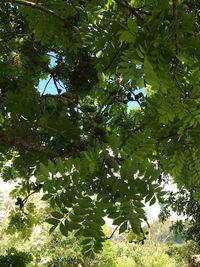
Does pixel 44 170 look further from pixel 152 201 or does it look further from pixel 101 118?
pixel 101 118

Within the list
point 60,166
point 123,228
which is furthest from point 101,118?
point 123,228

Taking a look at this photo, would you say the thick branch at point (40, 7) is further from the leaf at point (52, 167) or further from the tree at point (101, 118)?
the leaf at point (52, 167)

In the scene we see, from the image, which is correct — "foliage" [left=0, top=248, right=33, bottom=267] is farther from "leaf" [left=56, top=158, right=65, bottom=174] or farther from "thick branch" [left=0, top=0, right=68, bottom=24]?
"leaf" [left=56, top=158, right=65, bottom=174]

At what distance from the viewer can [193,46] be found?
5.96 feet

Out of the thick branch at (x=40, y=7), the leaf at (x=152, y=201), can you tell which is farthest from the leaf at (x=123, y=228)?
the thick branch at (x=40, y=7)

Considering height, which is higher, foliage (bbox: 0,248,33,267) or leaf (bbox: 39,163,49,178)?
foliage (bbox: 0,248,33,267)

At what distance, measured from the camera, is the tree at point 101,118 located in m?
1.70

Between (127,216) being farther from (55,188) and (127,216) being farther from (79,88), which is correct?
(79,88)

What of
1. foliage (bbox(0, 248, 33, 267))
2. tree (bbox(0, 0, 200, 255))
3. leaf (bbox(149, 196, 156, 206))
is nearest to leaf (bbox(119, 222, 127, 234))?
tree (bbox(0, 0, 200, 255))

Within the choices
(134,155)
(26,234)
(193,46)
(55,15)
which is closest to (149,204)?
(134,155)

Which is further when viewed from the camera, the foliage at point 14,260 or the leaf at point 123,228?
the foliage at point 14,260

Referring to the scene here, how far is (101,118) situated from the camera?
277cm

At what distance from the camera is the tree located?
170cm

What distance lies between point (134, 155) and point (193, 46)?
1.77 feet
